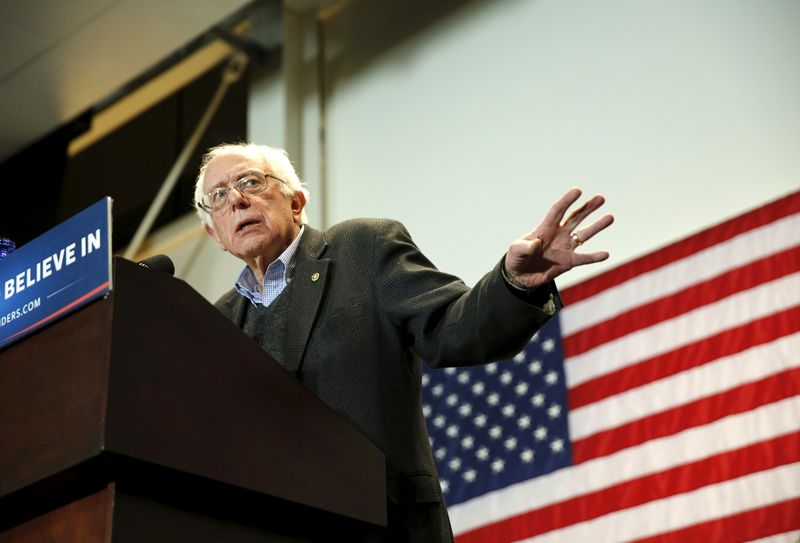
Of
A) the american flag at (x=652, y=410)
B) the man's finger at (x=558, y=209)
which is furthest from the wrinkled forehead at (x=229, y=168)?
the american flag at (x=652, y=410)

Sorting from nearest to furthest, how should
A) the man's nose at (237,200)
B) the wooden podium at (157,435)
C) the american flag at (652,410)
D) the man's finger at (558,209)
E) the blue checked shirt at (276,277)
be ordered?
the wooden podium at (157,435) < the man's finger at (558,209) < the blue checked shirt at (276,277) < the man's nose at (237,200) < the american flag at (652,410)

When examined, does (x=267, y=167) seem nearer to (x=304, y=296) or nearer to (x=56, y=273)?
(x=304, y=296)

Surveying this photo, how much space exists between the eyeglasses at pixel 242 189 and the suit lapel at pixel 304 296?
280 millimetres

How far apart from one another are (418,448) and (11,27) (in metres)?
4.33

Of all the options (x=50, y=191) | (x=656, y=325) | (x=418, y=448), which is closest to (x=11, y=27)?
(x=50, y=191)

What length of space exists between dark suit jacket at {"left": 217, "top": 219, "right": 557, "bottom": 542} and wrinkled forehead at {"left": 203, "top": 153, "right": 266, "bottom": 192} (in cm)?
36

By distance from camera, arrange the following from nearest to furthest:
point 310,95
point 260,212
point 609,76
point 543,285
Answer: point 543,285 < point 260,212 < point 609,76 < point 310,95

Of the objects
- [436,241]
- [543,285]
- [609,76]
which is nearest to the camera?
[543,285]

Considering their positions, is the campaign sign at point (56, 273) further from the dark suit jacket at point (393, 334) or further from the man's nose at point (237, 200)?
the man's nose at point (237, 200)

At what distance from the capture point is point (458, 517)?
430cm

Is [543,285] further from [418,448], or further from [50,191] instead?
[50,191]

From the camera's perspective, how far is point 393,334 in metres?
1.87

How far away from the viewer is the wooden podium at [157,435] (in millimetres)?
1170

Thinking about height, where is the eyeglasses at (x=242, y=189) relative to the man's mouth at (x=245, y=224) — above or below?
above
